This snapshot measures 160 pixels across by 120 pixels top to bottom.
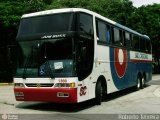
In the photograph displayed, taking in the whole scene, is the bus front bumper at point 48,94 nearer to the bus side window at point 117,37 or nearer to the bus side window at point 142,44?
the bus side window at point 117,37

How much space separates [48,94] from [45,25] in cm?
244

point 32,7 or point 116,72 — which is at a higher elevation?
point 32,7

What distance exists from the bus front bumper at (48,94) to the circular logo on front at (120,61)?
200 inches

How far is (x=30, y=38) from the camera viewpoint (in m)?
12.8

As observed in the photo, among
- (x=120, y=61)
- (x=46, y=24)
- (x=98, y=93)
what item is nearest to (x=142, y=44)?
(x=120, y=61)

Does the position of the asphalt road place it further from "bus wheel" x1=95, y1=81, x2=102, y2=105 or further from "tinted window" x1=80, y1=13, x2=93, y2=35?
"tinted window" x1=80, y1=13, x2=93, y2=35

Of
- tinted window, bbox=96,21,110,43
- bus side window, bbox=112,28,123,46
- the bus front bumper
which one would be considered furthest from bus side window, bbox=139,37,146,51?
Result: the bus front bumper

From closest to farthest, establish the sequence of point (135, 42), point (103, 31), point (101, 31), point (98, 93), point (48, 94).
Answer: point (48, 94), point (98, 93), point (101, 31), point (103, 31), point (135, 42)

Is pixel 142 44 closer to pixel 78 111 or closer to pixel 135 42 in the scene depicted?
pixel 135 42

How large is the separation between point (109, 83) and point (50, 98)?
399cm

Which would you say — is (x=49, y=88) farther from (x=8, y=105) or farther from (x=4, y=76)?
(x=4, y=76)

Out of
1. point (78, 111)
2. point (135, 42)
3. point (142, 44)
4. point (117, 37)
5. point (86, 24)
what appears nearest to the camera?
point (78, 111)

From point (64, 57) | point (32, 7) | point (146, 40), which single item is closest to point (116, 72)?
point (64, 57)

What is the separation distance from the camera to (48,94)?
40.3 feet
